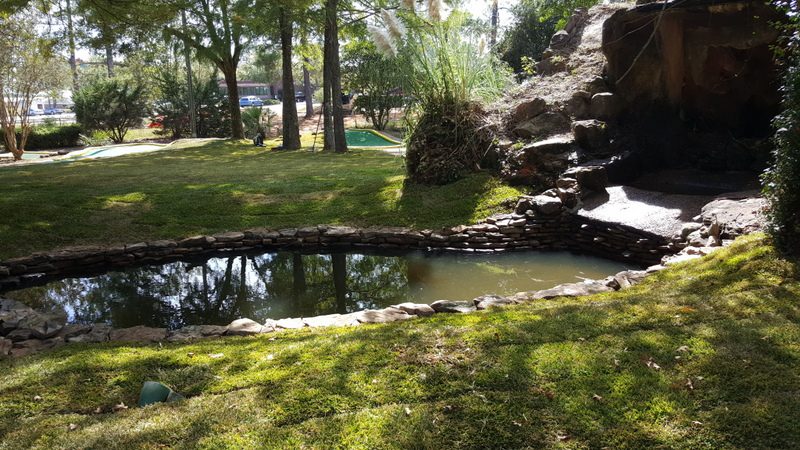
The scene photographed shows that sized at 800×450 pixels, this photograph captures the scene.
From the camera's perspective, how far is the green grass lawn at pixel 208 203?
7.12m

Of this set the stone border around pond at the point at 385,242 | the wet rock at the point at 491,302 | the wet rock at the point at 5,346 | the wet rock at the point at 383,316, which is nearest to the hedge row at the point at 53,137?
the stone border around pond at the point at 385,242

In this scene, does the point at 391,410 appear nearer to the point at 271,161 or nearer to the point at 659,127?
the point at 659,127

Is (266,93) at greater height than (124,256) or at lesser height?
greater

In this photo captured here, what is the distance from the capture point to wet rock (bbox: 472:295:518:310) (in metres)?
4.18

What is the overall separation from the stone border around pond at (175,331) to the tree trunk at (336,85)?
424 inches

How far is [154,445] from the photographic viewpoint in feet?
7.24

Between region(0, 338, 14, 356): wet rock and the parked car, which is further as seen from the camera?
the parked car

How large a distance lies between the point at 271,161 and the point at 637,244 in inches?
367

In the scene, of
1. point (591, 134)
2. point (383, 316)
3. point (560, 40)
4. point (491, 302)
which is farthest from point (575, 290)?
point (560, 40)

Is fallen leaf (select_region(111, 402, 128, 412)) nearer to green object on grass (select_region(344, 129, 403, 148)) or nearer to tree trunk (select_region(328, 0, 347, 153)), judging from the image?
tree trunk (select_region(328, 0, 347, 153))

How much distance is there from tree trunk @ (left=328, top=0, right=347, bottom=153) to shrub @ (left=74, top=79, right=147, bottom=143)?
11629mm

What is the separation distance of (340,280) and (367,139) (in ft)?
51.8

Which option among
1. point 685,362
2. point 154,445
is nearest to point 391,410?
point 154,445

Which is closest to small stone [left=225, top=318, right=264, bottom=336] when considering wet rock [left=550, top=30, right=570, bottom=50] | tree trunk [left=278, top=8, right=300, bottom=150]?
wet rock [left=550, top=30, right=570, bottom=50]
